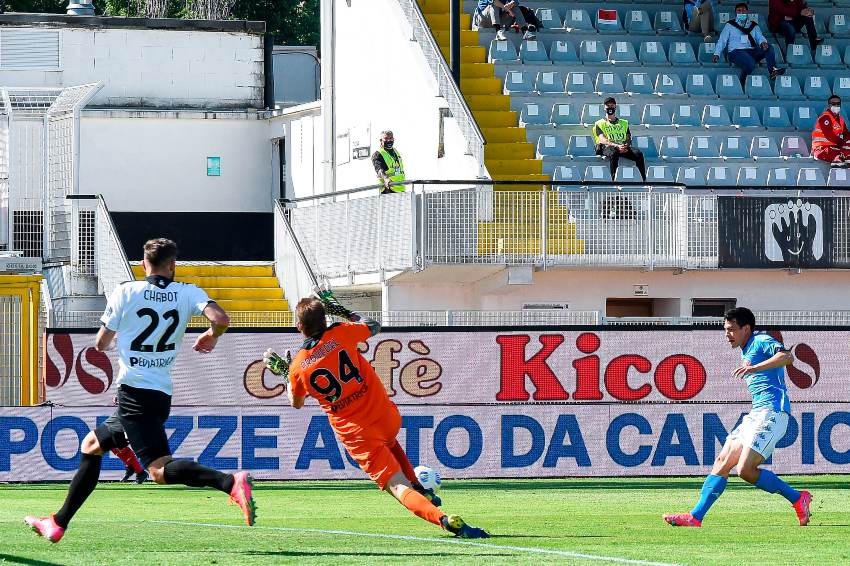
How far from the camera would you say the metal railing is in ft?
83.0

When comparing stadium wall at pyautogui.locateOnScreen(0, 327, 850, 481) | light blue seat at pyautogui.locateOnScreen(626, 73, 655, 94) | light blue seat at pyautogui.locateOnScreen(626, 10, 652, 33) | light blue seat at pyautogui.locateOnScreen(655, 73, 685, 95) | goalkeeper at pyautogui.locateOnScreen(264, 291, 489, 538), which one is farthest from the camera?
light blue seat at pyautogui.locateOnScreen(626, 10, 652, 33)

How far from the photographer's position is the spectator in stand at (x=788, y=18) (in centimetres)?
3077

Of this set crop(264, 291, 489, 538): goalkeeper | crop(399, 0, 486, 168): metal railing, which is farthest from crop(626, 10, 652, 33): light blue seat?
crop(264, 291, 489, 538): goalkeeper

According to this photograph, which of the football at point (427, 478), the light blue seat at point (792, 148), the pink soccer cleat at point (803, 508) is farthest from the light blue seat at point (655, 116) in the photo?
the football at point (427, 478)

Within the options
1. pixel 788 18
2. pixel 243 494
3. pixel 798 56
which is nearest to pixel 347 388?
pixel 243 494

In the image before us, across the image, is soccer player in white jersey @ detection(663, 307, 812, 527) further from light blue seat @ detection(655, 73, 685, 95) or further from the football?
light blue seat @ detection(655, 73, 685, 95)

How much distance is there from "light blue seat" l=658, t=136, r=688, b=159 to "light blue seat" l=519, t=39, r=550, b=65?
275cm

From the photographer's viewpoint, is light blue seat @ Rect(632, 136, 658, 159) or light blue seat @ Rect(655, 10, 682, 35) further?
light blue seat @ Rect(655, 10, 682, 35)

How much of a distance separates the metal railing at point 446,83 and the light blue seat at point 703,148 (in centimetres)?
429

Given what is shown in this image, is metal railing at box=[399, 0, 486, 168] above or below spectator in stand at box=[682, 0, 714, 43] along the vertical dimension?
below

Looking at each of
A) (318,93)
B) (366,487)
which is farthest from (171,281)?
(318,93)

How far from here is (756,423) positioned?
1266 centimetres

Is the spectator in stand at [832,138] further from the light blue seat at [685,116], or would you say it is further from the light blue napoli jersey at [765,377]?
the light blue napoli jersey at [765,377]

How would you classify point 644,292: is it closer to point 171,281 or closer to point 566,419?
point 566,419
